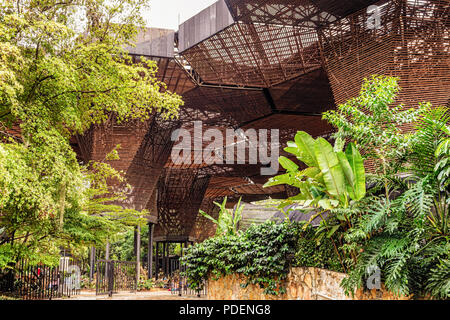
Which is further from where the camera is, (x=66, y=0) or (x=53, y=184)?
(x=66, y=0)

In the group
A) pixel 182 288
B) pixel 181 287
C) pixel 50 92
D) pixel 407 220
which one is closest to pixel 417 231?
pixel 407 220

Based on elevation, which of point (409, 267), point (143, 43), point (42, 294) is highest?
point (143, 43)

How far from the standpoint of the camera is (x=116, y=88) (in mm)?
7938

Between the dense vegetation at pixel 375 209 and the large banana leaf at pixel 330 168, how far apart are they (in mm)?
15

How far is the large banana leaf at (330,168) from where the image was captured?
6480mm

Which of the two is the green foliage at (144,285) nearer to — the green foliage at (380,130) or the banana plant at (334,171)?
the banana plant at (334,171)

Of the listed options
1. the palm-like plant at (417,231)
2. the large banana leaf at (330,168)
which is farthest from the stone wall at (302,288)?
the large banana leaf at (330,168)

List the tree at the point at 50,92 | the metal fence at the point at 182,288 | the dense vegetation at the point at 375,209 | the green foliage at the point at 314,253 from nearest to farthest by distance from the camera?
the dense vegetation at the point at 375,209 → the tree at the point at 50,92 → the green foliage at the point at 314,253 → the metal fence at the point at 182,288

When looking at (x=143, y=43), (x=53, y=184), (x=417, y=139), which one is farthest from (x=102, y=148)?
(x=417, y=139)

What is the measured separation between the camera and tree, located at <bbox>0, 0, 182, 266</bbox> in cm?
637
